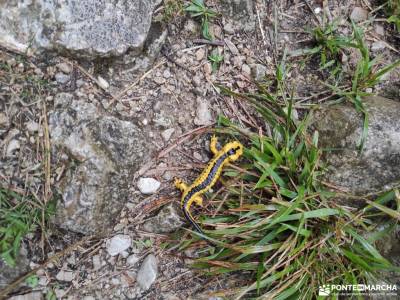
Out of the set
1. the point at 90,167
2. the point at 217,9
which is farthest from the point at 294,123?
the point at 90,167

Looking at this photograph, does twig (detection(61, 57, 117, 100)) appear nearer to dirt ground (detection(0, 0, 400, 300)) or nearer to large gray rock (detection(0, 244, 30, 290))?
dirt ground (detection(0, 0, 400, 300))

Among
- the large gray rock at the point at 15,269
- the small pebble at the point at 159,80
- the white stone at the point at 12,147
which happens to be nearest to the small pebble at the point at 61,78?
the white stone at the point at 12,147

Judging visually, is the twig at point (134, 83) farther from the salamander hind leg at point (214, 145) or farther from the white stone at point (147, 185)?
the salamander hind leg at point (214, 145)

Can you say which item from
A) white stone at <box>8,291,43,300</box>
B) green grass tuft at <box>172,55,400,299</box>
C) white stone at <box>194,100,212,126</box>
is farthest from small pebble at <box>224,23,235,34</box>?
white stone at <box>8,291,43,300</box>

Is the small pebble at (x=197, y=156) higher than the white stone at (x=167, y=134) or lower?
lower

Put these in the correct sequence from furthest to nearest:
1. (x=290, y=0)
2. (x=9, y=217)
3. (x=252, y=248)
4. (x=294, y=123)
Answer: (x=290, y=0), (x=294, y=123), (x=252, y=248), (x=9, y=217)

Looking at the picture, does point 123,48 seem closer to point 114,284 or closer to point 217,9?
point 217,9
